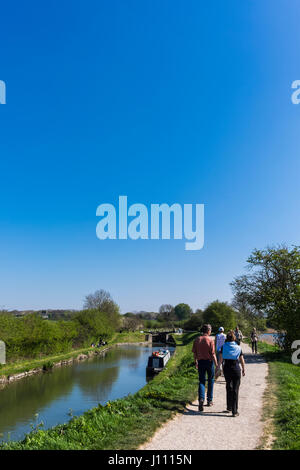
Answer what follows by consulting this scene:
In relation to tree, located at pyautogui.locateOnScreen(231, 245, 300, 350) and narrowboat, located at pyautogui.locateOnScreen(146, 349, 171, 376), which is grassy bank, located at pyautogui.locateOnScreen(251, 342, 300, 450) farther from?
narrowboat, located at pyautogui.locateOnScreen(146, 349, 171, 376)

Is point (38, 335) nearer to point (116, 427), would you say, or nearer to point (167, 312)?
point (116, 427)

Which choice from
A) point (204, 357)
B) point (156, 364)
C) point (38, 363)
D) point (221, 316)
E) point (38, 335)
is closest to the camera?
point (204, 357)

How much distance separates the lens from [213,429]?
6.79 m

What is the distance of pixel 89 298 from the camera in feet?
271

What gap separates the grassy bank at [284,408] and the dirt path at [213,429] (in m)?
0.31

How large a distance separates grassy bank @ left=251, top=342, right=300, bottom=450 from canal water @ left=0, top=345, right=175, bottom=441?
→ 835 cm

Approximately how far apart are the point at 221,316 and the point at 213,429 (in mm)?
44169

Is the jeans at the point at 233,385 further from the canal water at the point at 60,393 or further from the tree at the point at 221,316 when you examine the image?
the tree at the point at 221,316

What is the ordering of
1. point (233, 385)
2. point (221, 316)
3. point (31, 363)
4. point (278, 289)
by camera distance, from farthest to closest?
point (221, 316), point (31, 363), point (278, 289), point (233, 385)

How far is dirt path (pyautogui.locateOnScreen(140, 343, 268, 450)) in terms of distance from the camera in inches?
235

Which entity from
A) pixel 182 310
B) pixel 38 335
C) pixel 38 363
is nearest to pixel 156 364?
pixel 38 363

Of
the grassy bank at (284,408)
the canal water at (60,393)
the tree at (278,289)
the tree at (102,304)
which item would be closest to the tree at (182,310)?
the tree at (102,304)

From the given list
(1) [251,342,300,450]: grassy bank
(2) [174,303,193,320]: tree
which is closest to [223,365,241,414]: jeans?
(1) [251,342,300,450]: grassy bank

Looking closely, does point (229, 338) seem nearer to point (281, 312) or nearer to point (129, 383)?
point (281, 312)
